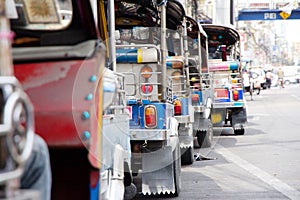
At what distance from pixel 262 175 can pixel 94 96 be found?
752cm

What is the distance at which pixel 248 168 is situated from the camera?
442 inches

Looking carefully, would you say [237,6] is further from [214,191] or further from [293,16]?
[214,191]

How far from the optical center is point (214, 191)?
A: 9203mm

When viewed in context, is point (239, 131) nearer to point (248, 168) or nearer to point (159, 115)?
point (248, 168)

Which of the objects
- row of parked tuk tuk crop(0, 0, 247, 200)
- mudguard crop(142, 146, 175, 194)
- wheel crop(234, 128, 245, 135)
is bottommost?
wheel crop(234, 128, 245, 135)

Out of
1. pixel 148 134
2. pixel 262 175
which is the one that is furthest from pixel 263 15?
pixel 148 134

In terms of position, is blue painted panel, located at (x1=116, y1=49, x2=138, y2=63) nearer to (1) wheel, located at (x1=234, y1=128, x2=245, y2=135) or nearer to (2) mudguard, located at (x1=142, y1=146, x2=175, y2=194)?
(2) mudguard, located at (x1=142, y1=146, x2=175, y2=194)

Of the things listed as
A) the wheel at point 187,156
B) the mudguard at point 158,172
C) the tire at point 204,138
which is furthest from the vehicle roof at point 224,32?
the mudguard at point 158,172

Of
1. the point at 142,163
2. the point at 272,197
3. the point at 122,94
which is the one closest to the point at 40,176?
the point at 122,94

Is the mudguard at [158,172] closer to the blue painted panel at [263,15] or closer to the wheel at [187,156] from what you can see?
the wheel at [187,156]

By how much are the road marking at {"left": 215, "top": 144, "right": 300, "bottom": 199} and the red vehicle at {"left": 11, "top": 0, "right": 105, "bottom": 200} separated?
18.5 feet

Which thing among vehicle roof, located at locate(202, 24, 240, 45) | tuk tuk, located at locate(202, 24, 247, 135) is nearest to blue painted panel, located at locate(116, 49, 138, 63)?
tuk tuk, located at locate(202, 24, 247, 135)

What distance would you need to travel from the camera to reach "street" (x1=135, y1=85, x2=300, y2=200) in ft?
29.6

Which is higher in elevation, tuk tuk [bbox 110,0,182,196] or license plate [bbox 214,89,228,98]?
tuk tuk [bbox 110,0,182,196]
